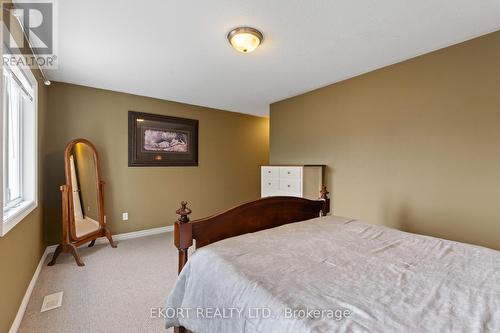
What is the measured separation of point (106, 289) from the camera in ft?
7.31

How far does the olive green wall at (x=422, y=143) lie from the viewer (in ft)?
7.00

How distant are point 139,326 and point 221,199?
317 centimetres

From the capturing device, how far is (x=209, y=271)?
1205mm

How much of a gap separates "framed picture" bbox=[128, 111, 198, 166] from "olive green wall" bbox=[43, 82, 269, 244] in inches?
3.9

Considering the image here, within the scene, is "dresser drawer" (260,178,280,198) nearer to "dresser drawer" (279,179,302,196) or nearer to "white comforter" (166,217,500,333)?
"dresser drawer" (279,179,302,196)

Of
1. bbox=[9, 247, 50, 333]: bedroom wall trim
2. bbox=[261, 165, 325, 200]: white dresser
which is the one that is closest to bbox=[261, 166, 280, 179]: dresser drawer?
bbox=[261, 165, 325, 200]: white dresser

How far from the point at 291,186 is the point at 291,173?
187 millimetres

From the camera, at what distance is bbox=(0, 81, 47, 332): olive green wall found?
1488 mm

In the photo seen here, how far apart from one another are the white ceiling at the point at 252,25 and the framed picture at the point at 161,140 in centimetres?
74

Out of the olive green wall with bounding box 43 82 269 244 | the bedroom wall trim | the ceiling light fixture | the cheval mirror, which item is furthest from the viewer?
the olive green wall with bounding box 43 82 269 244

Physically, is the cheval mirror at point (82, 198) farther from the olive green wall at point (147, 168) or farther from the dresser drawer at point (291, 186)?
the dresser drawer at point (291, 186)

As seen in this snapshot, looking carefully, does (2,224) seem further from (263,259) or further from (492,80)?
(492,80)

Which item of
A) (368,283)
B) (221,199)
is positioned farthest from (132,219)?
(368,283)

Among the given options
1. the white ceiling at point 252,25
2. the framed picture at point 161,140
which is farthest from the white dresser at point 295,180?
the framed picture at point 161,140
